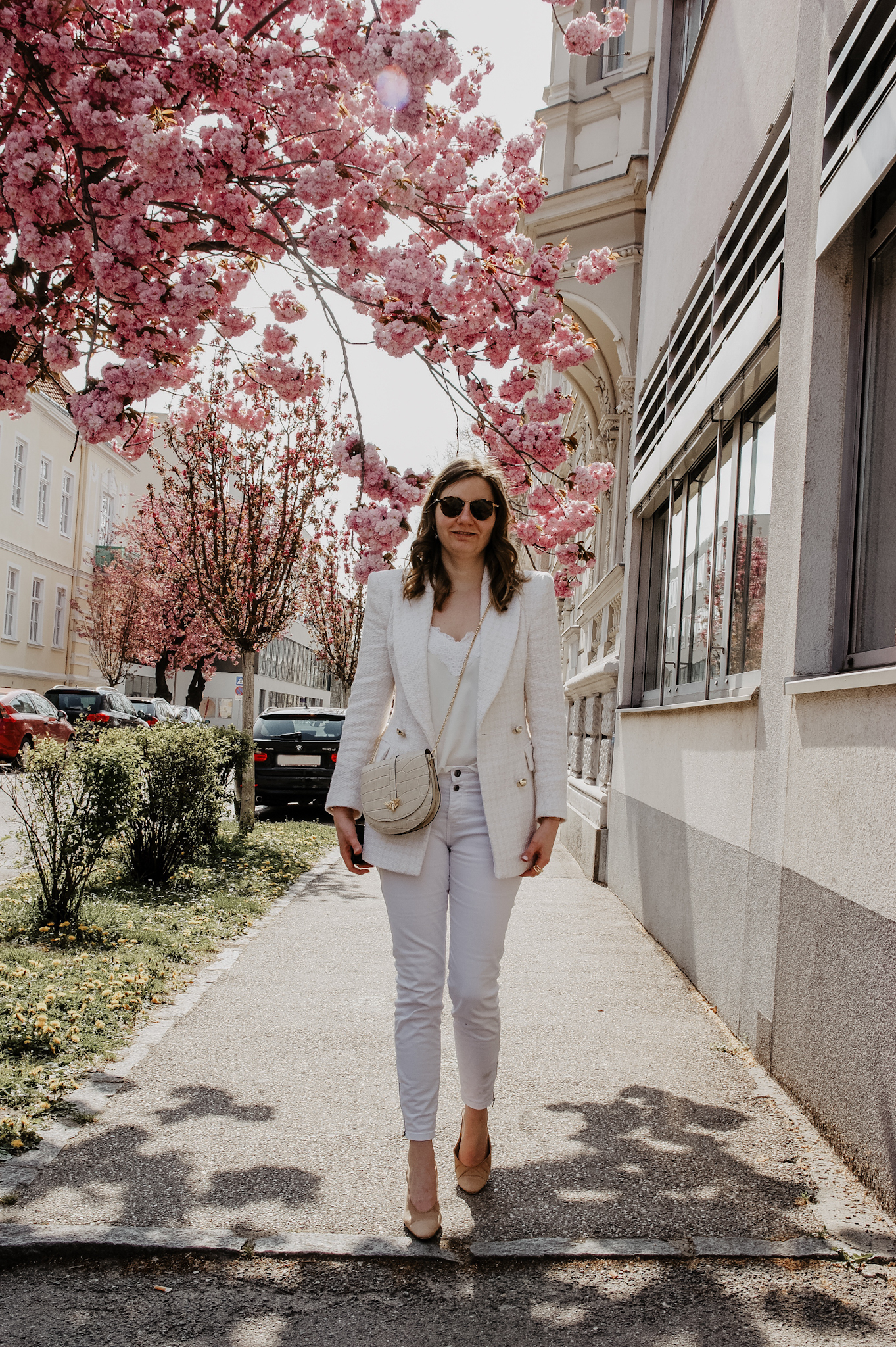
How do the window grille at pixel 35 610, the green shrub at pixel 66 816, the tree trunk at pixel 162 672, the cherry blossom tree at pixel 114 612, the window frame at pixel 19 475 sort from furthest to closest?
the tree trunk at pixel 162 672 < the cherry blossom tree at pixel 114 612 < the window grille at pixel 35 610 < the window frame at pixel 19 475 < the green shrub at pixel 66 816

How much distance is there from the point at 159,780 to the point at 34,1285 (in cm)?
641

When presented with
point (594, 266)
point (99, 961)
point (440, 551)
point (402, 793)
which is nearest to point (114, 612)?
point (594, 266)

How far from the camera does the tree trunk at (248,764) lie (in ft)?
42.1

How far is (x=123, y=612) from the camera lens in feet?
140

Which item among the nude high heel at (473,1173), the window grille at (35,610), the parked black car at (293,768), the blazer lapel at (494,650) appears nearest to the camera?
the blazer lapel at (494,650)

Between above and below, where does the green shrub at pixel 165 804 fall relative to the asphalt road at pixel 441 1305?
above

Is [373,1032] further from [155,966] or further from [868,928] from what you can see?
[868,928]

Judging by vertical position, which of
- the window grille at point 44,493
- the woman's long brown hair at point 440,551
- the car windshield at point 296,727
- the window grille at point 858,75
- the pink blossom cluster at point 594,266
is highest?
the window grille at point 44,493

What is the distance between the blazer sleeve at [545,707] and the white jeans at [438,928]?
203mm

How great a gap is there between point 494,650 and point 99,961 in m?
3.66

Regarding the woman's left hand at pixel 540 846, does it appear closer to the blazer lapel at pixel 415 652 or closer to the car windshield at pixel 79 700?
the blazer lapel at pixel 415 652

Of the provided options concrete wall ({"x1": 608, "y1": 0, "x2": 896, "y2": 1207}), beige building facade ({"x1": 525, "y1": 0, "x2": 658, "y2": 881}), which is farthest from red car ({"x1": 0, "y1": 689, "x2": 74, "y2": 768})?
concrete wall ({"x1": 608, "y1": 0, "x2": 896, "y2": 1207})

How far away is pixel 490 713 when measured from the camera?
3.27 metres

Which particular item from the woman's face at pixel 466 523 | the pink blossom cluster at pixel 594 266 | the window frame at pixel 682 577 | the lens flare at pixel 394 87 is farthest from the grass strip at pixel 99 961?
the pink blossom cluster at pixel 594 266
